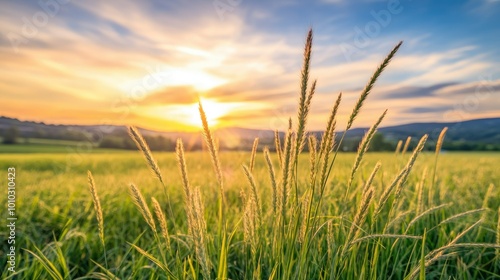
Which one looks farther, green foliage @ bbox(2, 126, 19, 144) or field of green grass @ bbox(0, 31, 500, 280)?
green foliage @ bbox(2, 126, 19, 144)

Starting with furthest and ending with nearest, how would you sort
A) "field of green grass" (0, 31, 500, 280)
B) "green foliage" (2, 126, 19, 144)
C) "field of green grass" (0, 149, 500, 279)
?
"green foliage" (2, 126, 19, 144) < "field of green grass" (0, 149, 500, 279) < "field of green grass" (0, 31, 500, 280)

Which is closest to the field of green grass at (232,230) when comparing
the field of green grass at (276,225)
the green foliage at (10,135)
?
the field of green grass at (276,225)

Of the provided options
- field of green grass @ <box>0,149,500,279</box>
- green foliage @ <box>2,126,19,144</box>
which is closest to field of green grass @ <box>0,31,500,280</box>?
field of green grass @ <box>0,149,500,279</box>

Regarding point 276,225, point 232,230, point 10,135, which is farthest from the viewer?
point 10,135

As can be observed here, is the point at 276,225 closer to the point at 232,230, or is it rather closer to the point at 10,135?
the point at 232,230

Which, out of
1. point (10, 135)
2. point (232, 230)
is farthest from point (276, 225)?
point (10, 135)

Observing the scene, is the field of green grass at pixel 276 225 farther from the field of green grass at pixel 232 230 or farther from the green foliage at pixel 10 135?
the green foliage at pixel 10 135

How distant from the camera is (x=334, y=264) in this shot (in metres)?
2.06

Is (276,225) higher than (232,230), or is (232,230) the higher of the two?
(276,225)

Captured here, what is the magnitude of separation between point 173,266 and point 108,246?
1948 mm

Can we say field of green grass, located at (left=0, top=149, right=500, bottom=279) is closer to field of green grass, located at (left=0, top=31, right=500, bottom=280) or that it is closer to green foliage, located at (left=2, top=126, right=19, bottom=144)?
field of green grass, located at (left=0, top=31, right=500, bottom=280)

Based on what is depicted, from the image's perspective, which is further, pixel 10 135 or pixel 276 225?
pixel 10 135

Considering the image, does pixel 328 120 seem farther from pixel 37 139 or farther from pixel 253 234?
pixel 37 139

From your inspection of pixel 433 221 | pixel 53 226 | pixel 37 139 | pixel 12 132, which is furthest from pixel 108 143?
pixel 433 221
